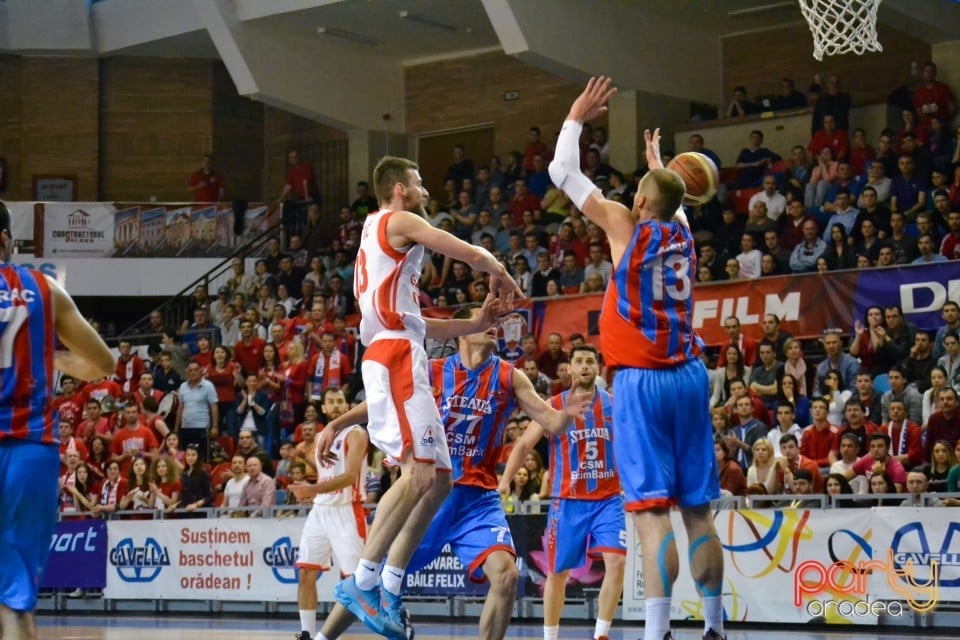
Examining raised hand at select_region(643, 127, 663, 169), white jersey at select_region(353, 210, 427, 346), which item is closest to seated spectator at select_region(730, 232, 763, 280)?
raised hand at select_region(643, 127, 663, 169)

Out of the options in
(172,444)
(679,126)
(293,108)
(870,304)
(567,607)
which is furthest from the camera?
(293,108)

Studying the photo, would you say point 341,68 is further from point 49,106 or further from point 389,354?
point 389,354

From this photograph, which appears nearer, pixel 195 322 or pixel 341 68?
pixel 195 322

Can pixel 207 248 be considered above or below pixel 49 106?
below

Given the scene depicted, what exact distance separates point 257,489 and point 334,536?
5260 mm

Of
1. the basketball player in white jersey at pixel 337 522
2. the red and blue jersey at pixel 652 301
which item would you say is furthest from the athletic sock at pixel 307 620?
the red and blue jersey at pixel 652 301

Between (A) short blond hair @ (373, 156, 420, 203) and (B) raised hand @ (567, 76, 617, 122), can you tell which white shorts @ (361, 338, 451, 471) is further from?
(B) raised hand @ (567, 76, 617, 122)

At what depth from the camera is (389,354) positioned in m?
7.68

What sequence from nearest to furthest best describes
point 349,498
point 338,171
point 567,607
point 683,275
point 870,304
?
1. point 683,275
2. point 349,498
3. point 567,607
4. point 870,304
5. point 338,171

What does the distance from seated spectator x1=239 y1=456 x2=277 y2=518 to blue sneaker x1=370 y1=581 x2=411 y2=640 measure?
10031 mm

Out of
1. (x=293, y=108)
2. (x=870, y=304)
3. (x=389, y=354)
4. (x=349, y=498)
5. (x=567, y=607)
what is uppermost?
(x=293, y=108)

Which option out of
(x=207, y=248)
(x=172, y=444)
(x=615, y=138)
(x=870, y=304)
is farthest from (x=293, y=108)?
(x=870, y=304)

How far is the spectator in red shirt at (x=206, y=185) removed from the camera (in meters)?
29.1

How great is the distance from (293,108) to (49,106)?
659 centimetres
